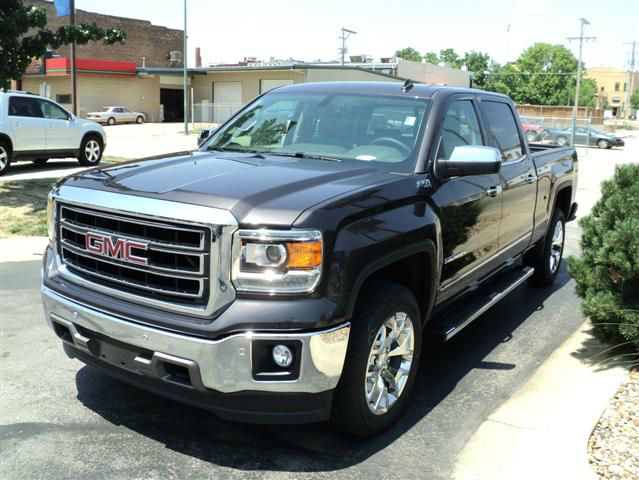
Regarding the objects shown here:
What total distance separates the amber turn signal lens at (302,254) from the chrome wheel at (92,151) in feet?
51.0

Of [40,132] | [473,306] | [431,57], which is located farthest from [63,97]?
[431,57]

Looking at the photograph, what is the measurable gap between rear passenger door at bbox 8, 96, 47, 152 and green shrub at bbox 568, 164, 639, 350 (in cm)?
1367

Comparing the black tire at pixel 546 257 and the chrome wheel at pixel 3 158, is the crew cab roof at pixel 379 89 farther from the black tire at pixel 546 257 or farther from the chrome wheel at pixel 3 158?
the chrome wheel at pixel 3 158

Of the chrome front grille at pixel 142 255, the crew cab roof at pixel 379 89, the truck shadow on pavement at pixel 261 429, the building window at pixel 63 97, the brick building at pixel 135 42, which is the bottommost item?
the truck shadow on pavement at pixel 261 429

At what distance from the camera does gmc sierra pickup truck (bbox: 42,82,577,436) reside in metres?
3.00

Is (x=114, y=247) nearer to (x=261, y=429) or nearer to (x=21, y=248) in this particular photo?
(x=261, y=429)

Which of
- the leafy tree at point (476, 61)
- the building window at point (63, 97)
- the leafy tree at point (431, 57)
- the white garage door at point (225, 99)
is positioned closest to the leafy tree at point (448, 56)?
the leafy tree at point (431, 57)

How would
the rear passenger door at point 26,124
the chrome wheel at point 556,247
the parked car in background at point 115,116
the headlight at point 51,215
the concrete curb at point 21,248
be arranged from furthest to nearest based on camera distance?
the parked car in background at point 115,116 → the rear passenger door at point 26,124 → the concrete curb at point 21,248 → the chrome wheel at point 556,247 → the headlight at point 51,215

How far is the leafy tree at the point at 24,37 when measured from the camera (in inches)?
444

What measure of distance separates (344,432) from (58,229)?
200 cm

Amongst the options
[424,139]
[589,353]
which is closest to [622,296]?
[589,353]

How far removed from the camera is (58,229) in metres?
3.76

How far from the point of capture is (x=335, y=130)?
4.49 m

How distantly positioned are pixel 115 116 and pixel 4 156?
3047 centimetres
